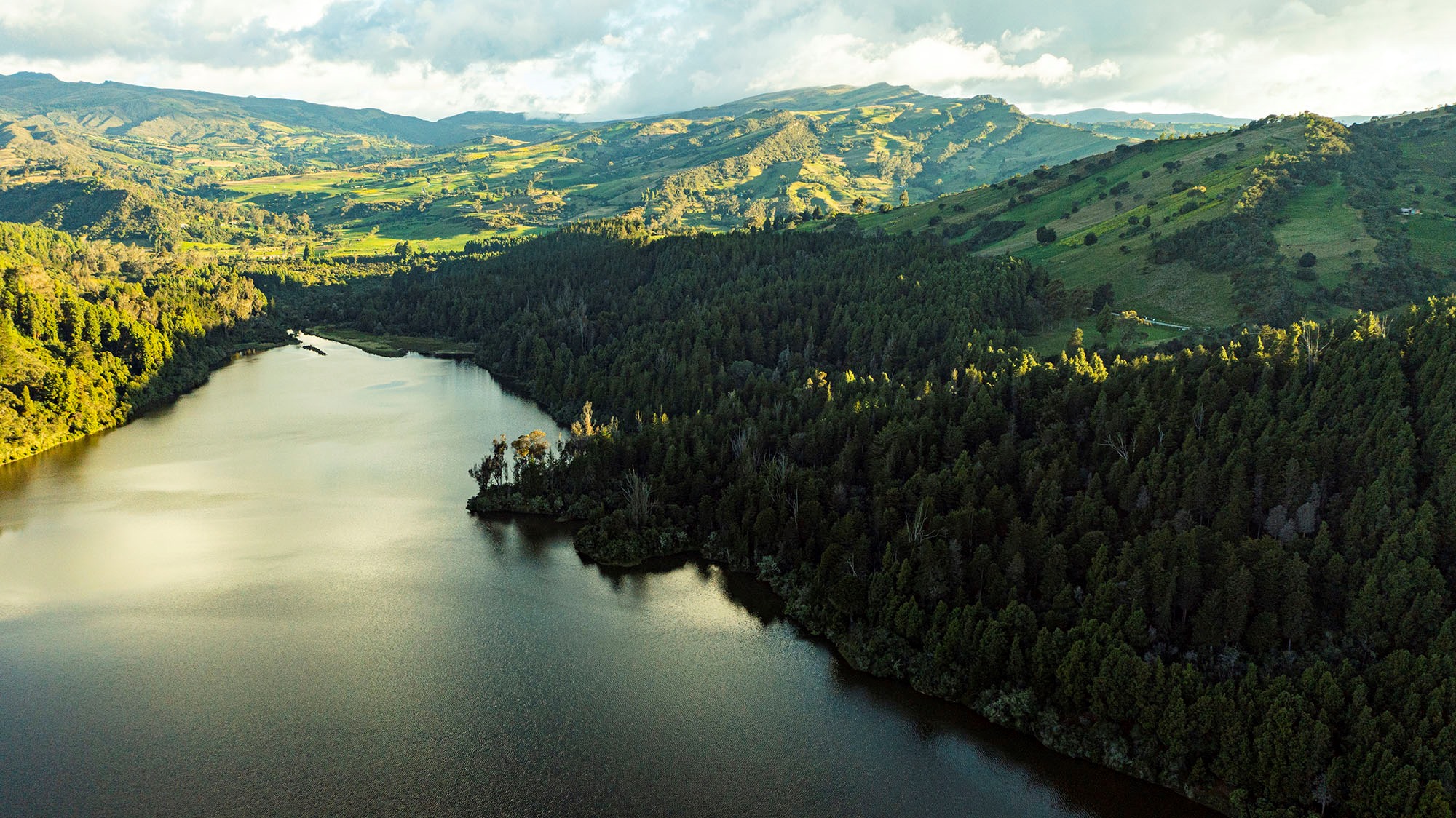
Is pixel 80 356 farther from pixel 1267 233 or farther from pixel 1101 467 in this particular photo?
pixel 1267 233

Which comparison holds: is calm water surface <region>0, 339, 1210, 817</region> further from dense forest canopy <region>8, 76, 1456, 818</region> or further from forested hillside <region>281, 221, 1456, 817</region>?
dense forest canopy <region>8, 76, 1456, 818</region>

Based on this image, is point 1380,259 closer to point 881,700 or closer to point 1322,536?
point 1322,536

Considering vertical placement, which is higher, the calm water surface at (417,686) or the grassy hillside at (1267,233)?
the grassy hillside at (1267,233)

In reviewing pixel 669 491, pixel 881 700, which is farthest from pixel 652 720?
pixel 669 491

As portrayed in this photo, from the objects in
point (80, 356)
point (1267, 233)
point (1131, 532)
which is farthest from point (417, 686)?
point (1267, 233)

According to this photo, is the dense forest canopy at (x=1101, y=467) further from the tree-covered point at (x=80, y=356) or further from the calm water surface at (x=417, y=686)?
the calm water surface at (x=417, y=686)

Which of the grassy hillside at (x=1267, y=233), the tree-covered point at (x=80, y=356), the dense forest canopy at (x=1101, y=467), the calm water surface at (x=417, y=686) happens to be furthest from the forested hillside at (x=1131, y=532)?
the tree-covered point at (x=80, y=356)
